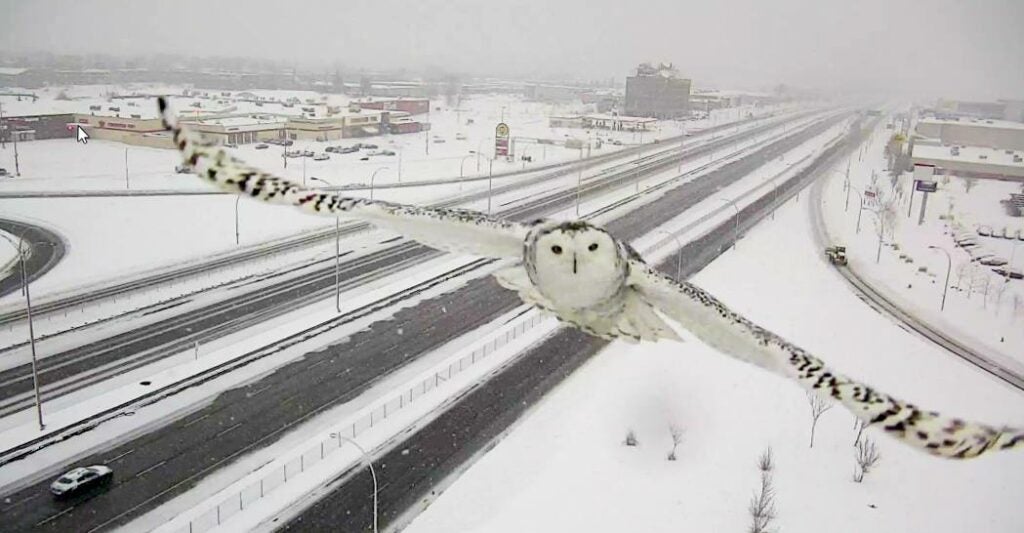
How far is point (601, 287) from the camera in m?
5.94

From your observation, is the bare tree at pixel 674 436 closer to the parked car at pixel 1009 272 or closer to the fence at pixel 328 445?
the fence at pixel 328 445

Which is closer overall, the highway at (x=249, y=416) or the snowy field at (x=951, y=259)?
the highway at (x=249, y=416)

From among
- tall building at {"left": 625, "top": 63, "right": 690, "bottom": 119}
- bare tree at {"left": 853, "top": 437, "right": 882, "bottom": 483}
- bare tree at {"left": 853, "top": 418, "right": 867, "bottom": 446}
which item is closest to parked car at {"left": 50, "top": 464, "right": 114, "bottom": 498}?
bare tree at {"left": 853, "top": 437, "right": 882, "bottom": 483}

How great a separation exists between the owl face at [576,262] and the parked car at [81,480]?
17107 mm

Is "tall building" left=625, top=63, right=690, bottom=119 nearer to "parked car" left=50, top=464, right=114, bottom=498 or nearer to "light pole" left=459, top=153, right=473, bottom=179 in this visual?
"light pole" left=459, top=153, right=473, bottom=179

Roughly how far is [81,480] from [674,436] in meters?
14.9

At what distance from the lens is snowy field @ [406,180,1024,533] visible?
18.6 meters

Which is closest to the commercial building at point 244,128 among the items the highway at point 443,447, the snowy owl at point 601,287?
the highway at point 443,447

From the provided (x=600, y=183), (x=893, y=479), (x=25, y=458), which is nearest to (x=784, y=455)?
(x=893, y=479)

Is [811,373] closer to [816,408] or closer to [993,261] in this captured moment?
[816,408]

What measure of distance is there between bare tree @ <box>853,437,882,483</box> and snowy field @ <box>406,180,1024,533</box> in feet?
0.58

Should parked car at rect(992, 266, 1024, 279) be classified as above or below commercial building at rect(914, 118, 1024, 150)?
below

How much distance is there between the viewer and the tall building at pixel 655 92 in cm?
12838

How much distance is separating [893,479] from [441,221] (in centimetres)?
1770
